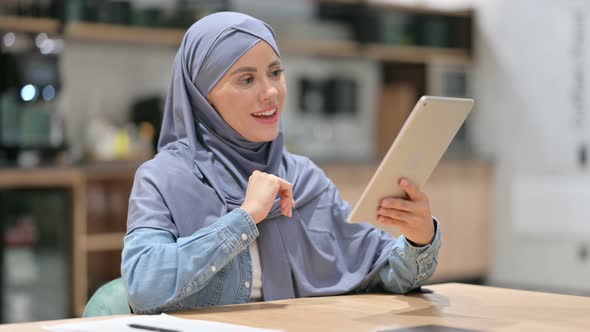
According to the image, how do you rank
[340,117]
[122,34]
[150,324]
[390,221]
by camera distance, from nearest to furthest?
1. [150,324]
2. [390,221]
3. [122,34]
4. [340,117]

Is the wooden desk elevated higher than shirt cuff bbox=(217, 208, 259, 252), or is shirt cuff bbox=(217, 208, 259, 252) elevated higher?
shirt cuff bbox=(217, 208, 259, 252)

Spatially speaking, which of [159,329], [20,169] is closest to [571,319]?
[159,329]

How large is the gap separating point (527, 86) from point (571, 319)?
Answer: 5.14 metres

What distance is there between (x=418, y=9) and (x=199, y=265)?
5161 millimetres

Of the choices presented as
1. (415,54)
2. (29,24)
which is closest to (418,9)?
(415,54)

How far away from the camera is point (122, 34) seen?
5.18m

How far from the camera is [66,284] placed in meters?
4.65

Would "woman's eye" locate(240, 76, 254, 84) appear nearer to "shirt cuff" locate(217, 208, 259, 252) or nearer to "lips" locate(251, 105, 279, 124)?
"lips" locate(251, 105, 279, 124)

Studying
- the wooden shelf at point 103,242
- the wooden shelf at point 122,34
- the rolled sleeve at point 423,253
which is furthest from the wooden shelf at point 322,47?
the rolled sleeve at point 423,253

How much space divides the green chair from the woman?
136mm

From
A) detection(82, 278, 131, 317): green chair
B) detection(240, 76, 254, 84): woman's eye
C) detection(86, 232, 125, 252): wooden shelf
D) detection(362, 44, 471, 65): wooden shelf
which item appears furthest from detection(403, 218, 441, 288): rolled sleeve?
detection(362, 44, 471, 65): wooden shelf

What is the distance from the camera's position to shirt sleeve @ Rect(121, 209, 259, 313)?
1703mm

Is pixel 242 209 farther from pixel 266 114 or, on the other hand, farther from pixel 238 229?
pixel 266 114

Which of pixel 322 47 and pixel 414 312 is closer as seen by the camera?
pixel 414 312
